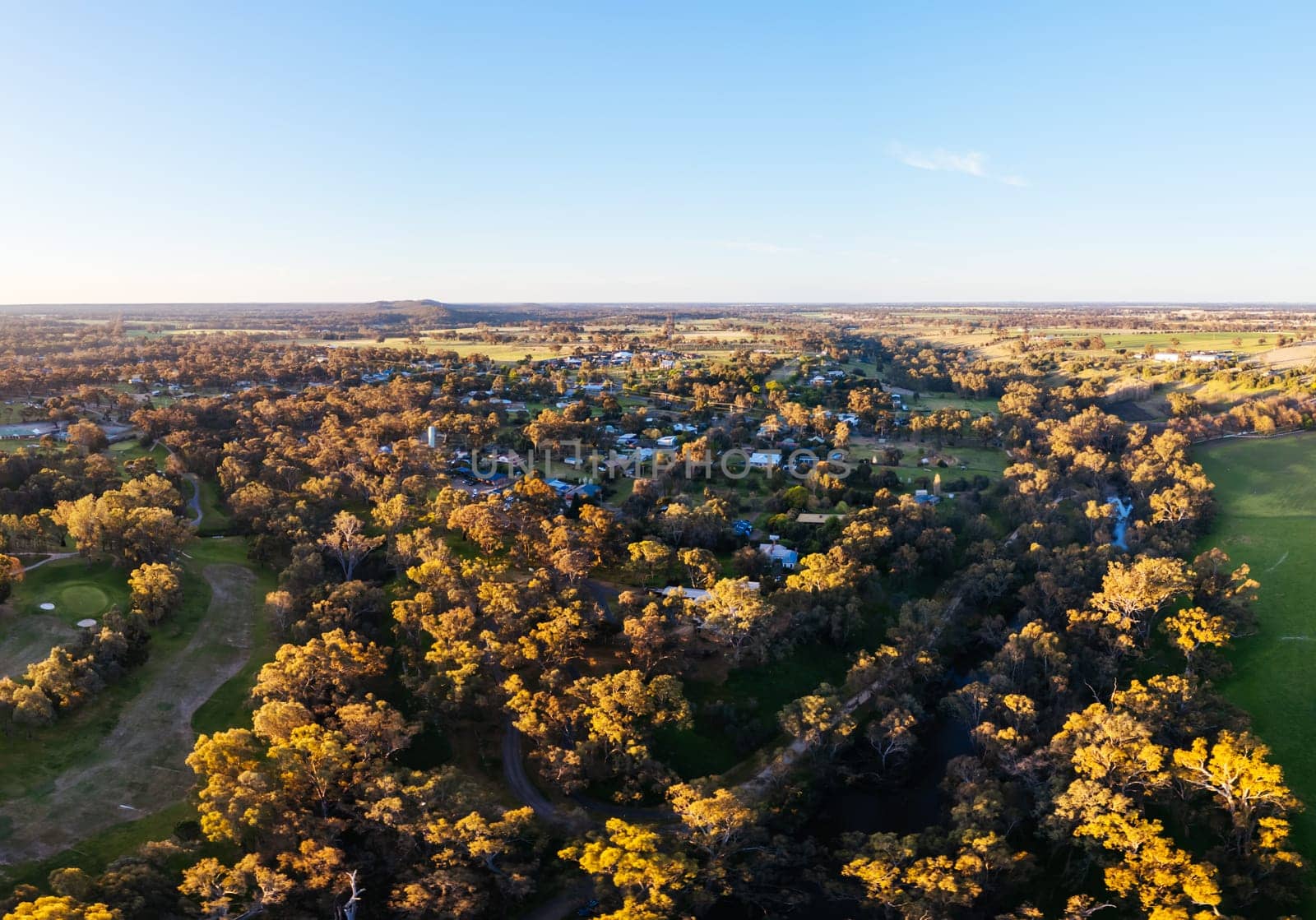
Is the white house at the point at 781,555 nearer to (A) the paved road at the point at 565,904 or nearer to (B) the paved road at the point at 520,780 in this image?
(B) the paved road at the point at 520,780

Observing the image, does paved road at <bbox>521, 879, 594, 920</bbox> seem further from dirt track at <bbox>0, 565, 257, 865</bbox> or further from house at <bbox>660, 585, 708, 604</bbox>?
dirt track at <bbox>0, 565, 257, 865</bbox>

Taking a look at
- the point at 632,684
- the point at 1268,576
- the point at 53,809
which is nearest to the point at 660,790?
the point at 632,684

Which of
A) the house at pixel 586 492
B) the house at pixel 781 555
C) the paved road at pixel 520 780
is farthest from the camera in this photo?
the house at pixel 586 492

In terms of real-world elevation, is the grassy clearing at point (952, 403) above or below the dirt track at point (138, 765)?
above

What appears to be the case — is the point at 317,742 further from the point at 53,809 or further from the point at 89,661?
the point at 89,661

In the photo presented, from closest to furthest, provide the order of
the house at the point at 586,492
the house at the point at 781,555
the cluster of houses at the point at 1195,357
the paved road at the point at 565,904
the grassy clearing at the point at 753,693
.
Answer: the paved road at the point at 565,904
the grassy clearing at the point at 753,693
the house at the point at 781,555
the house at the point at 586,492
the cluster of houses at the point at 1195,357

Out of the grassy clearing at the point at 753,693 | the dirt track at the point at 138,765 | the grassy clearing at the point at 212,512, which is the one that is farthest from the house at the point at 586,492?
the grassy clearing at the point at 212,512

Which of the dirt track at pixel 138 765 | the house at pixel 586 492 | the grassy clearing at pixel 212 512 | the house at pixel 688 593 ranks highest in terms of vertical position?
the house at pixel 586 492
